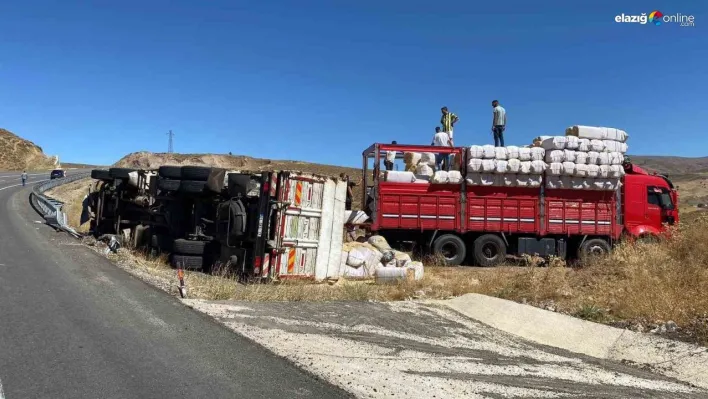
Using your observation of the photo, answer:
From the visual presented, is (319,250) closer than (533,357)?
No

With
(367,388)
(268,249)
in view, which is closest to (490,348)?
(367,388)

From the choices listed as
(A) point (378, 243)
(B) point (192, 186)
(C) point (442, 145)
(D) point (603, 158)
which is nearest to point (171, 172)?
(B) point (192, 186)

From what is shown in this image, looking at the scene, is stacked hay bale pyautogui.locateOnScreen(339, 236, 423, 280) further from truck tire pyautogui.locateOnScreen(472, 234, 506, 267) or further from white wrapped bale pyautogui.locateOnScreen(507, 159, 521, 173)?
white wrapped bale pyautogui.locateOnScreen(507, 159, 521, 173)

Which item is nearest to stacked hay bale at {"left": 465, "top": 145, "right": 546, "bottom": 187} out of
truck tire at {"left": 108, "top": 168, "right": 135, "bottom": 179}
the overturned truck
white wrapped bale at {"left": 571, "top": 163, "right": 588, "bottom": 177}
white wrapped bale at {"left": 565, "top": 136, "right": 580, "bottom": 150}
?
white wrapped bale at {"left": 565, "top": 136, "right": 580, "bottom": 150}

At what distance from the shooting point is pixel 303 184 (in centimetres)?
1121

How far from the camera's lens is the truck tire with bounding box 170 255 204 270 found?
11.8 metres

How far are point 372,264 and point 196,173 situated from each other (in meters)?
4.71

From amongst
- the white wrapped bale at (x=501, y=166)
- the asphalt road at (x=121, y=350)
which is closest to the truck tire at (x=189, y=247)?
the asphalt road at (x=121, y=350)

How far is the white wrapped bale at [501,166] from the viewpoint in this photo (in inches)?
628

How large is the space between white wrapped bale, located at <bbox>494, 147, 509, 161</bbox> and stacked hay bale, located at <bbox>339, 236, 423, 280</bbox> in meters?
4.96

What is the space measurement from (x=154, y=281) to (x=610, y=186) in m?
13.5

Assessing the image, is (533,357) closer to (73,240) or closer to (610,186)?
(610,186)

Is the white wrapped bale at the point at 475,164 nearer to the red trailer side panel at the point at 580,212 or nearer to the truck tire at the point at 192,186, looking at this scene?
the red trailer side panel at the point at 580,212

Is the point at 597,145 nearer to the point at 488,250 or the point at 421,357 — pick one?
the point at 488,250
